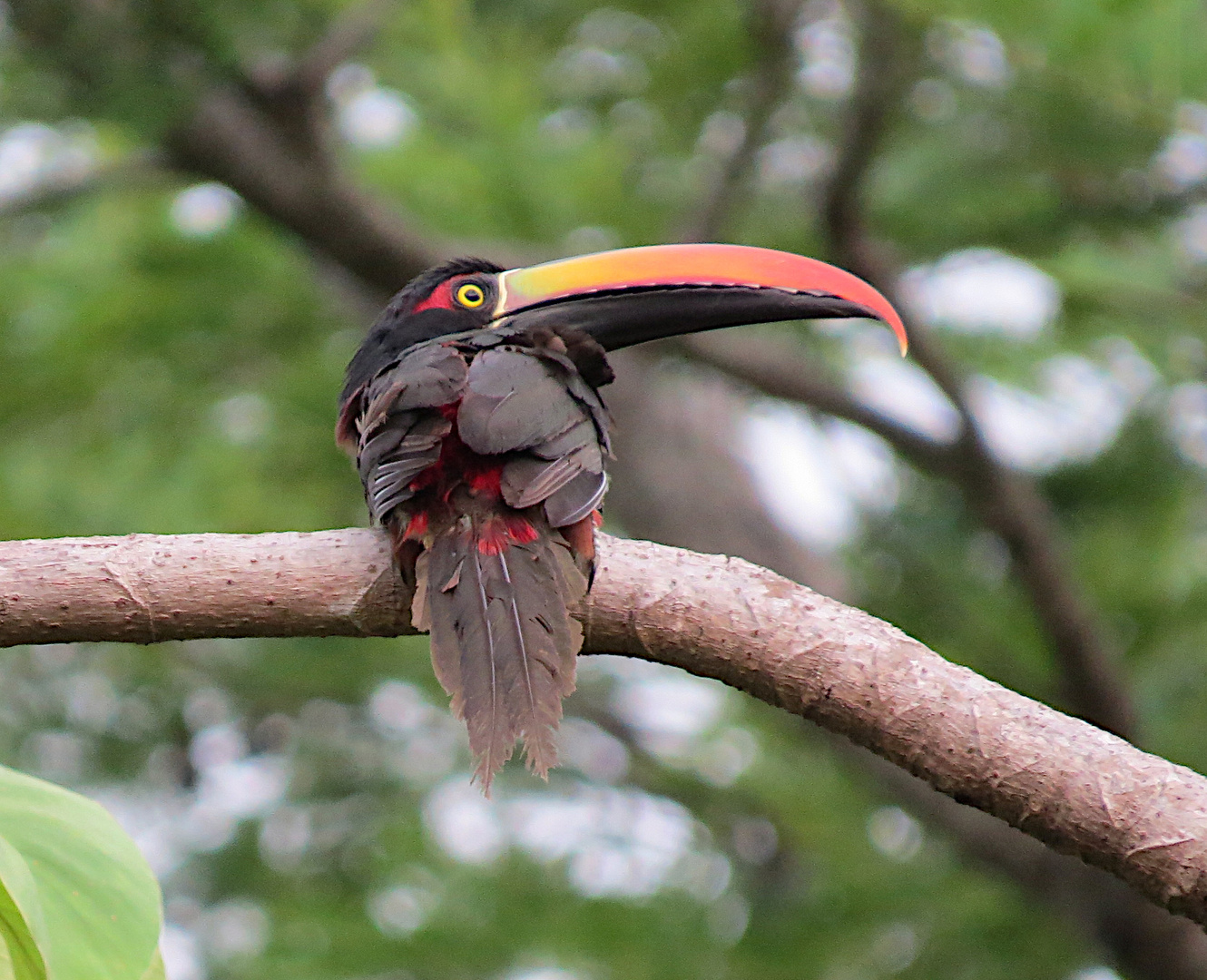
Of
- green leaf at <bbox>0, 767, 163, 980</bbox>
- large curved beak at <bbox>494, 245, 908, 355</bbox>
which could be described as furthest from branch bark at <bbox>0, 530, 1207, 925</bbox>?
large curved beak at <bbox>494, 245, 908, 355</bbox>

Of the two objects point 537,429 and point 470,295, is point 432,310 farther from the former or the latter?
point 537,429

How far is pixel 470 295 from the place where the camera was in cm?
386

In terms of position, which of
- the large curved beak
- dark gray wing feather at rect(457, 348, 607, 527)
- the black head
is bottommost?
dark gray wing feather at rect(457, 348, 607, 527)

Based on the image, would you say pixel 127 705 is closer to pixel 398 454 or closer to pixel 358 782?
pixel 358 782

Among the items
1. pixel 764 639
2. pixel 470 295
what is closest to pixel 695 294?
pixel 470 295

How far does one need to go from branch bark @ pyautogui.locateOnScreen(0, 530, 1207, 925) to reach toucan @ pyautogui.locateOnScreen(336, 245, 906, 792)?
0.35ft

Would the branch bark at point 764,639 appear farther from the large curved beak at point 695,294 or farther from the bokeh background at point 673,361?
the bokeh background at point 673,361

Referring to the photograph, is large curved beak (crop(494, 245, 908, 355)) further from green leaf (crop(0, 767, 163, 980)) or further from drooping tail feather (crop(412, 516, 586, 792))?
green leaf (crop(0, 767, 163, 980))

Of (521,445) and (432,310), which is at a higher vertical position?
(432,310)

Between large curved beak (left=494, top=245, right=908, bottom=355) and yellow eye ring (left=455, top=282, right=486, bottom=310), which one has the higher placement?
yellow eye ring (left=455, top=282, right=486, bottom=310)

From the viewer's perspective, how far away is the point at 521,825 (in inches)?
369

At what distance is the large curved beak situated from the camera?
3.48m

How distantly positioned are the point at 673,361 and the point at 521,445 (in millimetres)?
4508

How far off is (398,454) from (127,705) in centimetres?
559
